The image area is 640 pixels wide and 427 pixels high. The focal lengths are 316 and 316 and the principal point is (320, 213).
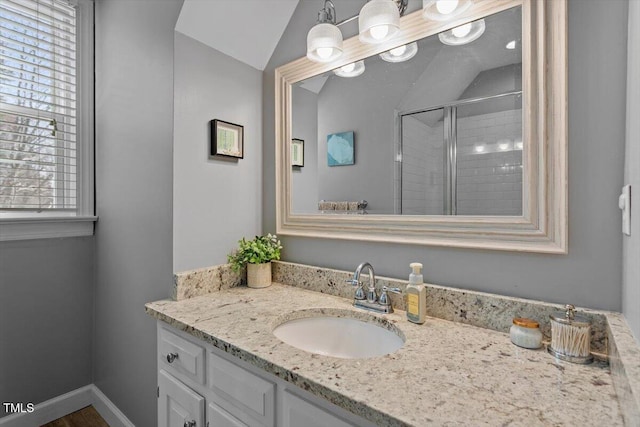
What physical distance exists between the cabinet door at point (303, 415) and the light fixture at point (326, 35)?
1.23 meters

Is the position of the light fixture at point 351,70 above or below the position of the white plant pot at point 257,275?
above

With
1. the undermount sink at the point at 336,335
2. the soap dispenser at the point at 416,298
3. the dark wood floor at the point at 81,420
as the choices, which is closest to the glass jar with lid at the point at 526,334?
the soap dispenser at the point at 416,298

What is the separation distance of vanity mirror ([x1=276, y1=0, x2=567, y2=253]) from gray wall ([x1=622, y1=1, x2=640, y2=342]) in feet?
0.45

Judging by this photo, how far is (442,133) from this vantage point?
3.67 ft

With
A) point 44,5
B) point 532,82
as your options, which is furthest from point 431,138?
point 44,5

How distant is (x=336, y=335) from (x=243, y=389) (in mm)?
391

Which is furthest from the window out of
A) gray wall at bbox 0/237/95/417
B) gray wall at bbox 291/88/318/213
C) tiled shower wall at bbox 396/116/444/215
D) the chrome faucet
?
tiled shower wall at bbox 396/116/444/215

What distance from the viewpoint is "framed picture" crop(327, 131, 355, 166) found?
138 cm

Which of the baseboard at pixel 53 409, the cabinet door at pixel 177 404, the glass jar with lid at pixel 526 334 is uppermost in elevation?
the glass jar with lid at pixel 526 334

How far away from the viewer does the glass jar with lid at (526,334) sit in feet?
2.76

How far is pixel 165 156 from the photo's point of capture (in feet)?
4.49

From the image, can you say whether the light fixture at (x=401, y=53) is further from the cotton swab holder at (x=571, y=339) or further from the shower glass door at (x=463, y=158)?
the cotton swab holder at (x=571, y=339)

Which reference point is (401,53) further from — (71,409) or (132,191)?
(71,409)

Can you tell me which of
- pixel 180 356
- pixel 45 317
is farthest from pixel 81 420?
pixel 180 356
